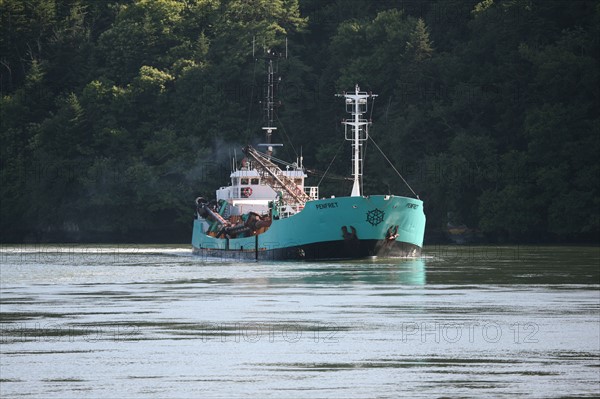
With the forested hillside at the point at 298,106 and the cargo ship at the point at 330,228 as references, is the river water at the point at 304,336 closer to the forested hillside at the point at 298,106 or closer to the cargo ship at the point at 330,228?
the cargo ship at the point at 330,228

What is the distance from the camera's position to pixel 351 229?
3118 inches

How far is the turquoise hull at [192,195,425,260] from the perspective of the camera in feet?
259

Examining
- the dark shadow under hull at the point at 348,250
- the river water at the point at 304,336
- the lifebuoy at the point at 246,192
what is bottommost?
the river water at the point at 304,336

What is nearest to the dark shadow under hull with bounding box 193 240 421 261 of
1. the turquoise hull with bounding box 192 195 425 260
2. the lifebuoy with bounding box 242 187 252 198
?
the turquoise hull with bounding box 192 195 425 260

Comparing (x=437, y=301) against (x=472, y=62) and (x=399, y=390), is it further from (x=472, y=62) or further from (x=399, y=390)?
(x=472, y=62)

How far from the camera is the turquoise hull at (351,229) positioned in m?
78.9

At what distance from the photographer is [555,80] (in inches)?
4530

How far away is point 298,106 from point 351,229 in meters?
69.7

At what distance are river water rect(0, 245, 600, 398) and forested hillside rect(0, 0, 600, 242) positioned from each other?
55.8m

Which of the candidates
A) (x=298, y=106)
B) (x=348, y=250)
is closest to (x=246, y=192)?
(x=348, y=250)

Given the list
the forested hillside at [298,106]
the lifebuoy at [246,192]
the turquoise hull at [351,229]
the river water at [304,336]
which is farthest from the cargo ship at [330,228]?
the forested hillside at [298,106]

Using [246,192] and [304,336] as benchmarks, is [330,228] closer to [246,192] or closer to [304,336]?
[246,192]

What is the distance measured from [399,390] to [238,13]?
5252 inches

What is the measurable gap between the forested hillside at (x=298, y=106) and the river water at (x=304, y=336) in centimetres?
5581
